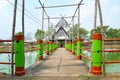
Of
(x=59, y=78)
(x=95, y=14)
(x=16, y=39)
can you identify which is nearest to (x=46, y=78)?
(x=59, y=78)

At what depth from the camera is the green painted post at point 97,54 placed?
17.3 ft

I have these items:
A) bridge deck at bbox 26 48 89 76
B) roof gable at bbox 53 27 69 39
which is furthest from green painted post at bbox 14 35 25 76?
roof gable at bbox 53 27 69 39

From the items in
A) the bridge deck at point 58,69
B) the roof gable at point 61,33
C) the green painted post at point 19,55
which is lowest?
the bridge deck at point 58,69

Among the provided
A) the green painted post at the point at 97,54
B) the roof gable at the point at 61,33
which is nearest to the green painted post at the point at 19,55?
the green painted post at the point at 97,54

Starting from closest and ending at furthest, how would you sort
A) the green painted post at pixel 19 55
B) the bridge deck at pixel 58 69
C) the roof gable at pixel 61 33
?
the green painted post at pixel 19 55 → the bridge deck at pixel 58 69 → the roof gable at pixel 61 33

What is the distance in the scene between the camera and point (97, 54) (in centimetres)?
525

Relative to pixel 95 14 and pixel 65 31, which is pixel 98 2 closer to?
pixel 95 14

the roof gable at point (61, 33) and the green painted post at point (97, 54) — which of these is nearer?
the green painted post at point (97, 54)

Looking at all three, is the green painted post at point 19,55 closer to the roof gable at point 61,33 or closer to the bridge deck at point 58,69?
the bridge deck at point 58,69

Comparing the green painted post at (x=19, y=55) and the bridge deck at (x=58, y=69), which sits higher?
the green painted post at (x=19, y=55)

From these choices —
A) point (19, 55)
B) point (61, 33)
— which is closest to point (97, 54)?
point (19, 55)

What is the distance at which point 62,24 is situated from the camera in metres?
47.9

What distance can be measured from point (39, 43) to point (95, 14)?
4.45 metres

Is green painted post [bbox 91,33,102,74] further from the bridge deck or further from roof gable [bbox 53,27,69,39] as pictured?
roof gable [bbox 53,27,69,39]
